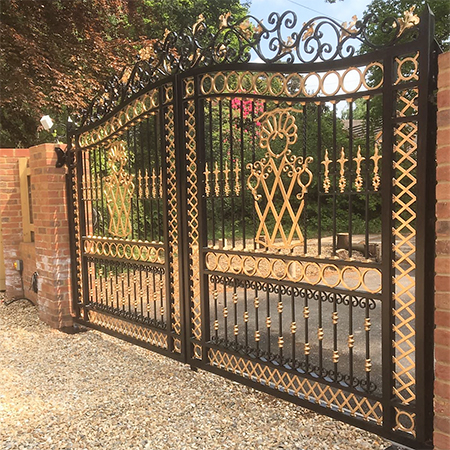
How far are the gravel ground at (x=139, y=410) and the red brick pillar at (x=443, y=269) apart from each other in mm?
556

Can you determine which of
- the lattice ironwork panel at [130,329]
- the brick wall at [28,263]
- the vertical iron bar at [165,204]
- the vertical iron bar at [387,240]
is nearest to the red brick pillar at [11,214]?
the brick wall at [28,263]

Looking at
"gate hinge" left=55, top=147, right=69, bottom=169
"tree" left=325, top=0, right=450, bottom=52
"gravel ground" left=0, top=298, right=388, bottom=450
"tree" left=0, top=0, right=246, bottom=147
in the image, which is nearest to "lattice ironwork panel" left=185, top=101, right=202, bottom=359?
"gravel ground" left=0, top=298, right=388, bottom=450

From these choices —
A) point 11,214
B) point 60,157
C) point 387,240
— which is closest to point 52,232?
point 60,157

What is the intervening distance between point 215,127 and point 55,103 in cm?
383

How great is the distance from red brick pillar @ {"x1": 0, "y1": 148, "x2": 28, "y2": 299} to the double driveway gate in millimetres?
2311

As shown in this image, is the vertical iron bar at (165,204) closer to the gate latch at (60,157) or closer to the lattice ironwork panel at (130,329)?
the lattice ironwork panel at (130,329)

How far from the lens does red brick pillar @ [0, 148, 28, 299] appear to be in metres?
7.12

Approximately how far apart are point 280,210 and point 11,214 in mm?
5259

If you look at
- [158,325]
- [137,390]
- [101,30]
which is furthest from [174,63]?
[101,30]

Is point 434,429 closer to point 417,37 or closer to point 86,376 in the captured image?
point 417,37

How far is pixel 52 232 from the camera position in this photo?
546 centimetres

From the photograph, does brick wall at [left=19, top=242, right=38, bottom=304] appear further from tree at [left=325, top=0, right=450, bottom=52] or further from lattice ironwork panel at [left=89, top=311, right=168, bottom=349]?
tree at [left=325, top=0, right=450, bottom=52]

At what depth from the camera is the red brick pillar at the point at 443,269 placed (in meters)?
2.29

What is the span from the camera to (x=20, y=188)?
23.4 feet
